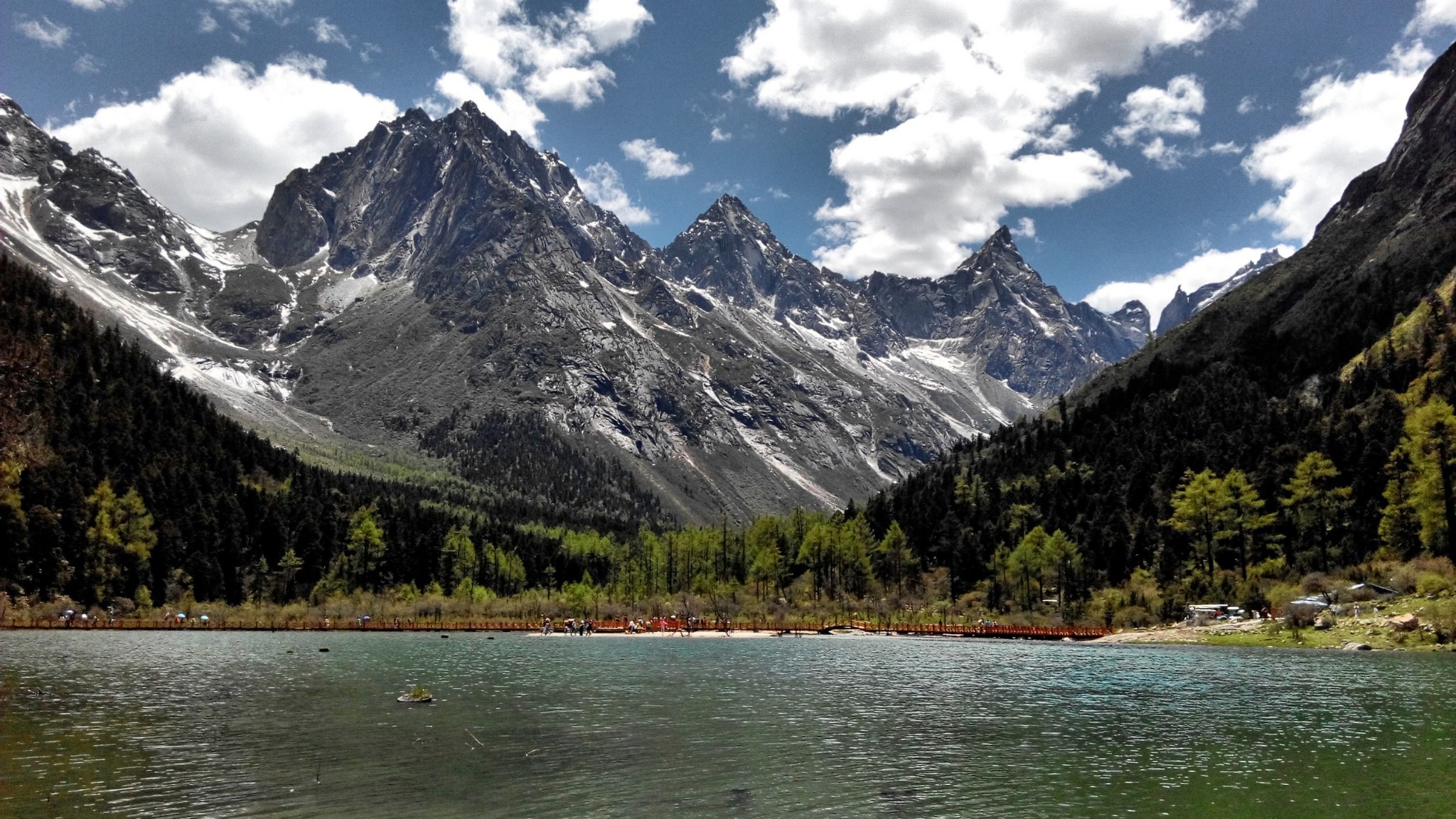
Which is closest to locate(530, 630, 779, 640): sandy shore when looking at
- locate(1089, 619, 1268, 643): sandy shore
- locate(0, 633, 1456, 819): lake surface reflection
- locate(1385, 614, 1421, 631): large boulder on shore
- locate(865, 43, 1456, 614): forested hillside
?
locate(865, 43, 1456, 614): forested hillside

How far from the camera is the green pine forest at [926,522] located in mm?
102062

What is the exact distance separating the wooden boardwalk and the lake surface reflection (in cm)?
4510

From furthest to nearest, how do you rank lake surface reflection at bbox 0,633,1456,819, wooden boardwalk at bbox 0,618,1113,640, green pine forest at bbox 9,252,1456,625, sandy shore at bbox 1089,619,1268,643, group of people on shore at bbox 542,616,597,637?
1. group of people on shore at bbox 542,616,597,637
2. wooden boardwalk at bbox 0,618,1113,640
3. green pine forest at bbox 9,252,1456,625
4. sandy shore at bbox 1089,619,1268,643
5. lake surface reflection at bbox 0,633,1456,819

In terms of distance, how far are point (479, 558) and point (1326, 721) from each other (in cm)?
17611

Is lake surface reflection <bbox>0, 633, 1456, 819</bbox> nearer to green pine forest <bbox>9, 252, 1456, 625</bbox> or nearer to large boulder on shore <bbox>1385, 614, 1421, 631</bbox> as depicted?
large boulder on shore <bbox>1385, 614, 1421, 631</bbox>

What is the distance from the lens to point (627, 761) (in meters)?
30.7

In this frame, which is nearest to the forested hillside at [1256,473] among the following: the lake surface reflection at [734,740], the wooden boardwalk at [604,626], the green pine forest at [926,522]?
the green pine forest at [926,522]

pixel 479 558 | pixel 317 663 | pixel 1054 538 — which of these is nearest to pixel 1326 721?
pixel 317 663

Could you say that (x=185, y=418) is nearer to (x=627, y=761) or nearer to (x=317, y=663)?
(x=317, y=663)

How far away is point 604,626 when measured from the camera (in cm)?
13850

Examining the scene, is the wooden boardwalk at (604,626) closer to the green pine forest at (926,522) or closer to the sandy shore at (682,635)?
the sandy shore at (682,635)

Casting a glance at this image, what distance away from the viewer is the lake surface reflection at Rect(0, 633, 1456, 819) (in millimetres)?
25172

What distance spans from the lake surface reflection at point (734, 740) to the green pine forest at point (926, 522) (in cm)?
4185

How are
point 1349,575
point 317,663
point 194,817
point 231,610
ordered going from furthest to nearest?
point 231,610
point 1349,575
point 317,663
point 194,817
